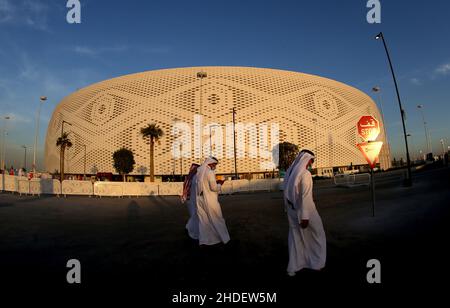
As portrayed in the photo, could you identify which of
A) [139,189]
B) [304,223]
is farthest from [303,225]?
[139,189]

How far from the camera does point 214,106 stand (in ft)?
200

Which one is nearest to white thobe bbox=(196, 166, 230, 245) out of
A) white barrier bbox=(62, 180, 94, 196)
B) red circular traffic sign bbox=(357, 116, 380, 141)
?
red circular traffic sign bbox=(357, 116, 380, 141)

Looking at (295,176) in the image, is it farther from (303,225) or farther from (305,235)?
(305,235)

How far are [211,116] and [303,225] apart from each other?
191ft

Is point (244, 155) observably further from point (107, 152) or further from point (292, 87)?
point (107, 152)

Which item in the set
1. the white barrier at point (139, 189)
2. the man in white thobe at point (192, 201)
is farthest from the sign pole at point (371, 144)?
the white barrier at point (139, 189)

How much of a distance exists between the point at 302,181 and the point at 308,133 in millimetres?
64271

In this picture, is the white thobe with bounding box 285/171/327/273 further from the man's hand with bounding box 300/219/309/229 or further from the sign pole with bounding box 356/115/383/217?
the sign pole with bounding box 356/115/383/217

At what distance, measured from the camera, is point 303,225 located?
3.23 meters

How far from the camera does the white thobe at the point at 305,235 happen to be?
326 cm

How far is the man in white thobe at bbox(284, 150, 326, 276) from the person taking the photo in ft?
10.7

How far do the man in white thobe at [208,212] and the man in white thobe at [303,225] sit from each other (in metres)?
1.88

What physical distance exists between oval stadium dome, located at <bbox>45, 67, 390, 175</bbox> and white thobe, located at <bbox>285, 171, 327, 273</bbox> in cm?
5424
